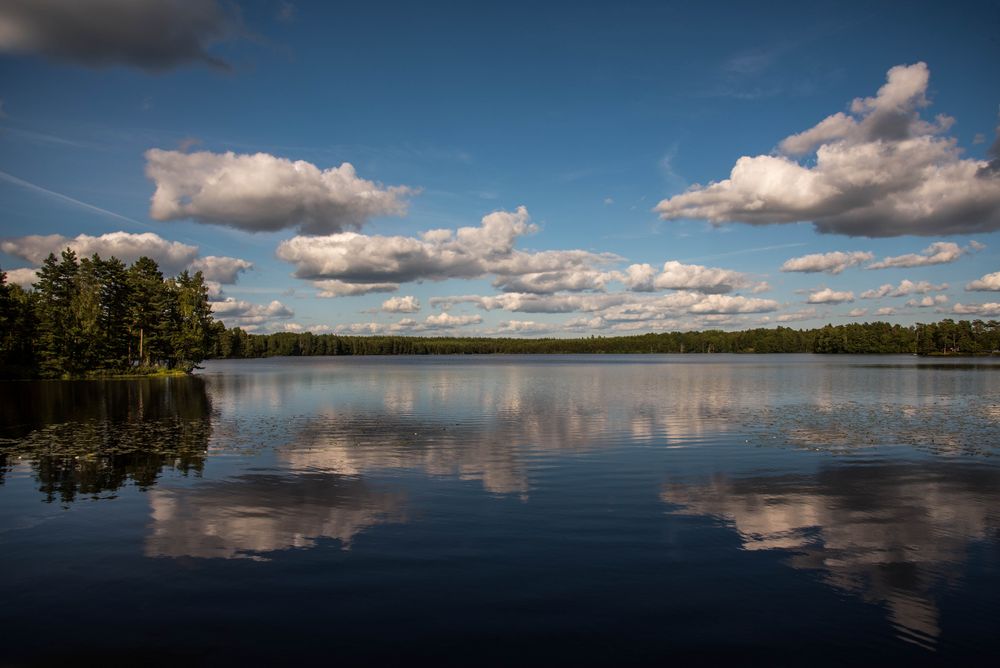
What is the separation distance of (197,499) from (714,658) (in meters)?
15.7

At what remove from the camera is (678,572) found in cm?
1275

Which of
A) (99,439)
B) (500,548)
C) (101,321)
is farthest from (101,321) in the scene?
(500,548)

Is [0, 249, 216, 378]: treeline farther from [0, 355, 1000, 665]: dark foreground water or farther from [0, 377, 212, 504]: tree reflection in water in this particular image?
[0, 355, 1000, 665]: dark foreground water

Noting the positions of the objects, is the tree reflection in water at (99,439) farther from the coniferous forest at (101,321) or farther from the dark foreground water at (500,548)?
the coniferous forest at (101,321)

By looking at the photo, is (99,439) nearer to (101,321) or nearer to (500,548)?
(500,548)

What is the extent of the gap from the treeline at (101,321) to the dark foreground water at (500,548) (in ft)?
200

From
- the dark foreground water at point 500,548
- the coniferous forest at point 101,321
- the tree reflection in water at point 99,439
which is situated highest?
the coniferous forest at point 101,321

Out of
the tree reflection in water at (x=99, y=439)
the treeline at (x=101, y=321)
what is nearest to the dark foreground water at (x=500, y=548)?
the tree reflection in water at (x=99, y=439)

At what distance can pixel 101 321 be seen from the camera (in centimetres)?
9000

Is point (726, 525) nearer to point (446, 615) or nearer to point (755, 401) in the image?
point (446, 615)

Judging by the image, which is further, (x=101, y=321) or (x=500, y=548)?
(x=101, y=321)

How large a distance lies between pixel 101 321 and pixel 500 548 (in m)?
95.8

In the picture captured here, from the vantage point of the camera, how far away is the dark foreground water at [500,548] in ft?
33.0

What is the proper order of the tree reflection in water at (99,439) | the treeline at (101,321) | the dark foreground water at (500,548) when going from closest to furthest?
1. the dark foreground water at (500,548)
2. the tree reflection in water at (99,439)
3. the treeline at (101,321)
